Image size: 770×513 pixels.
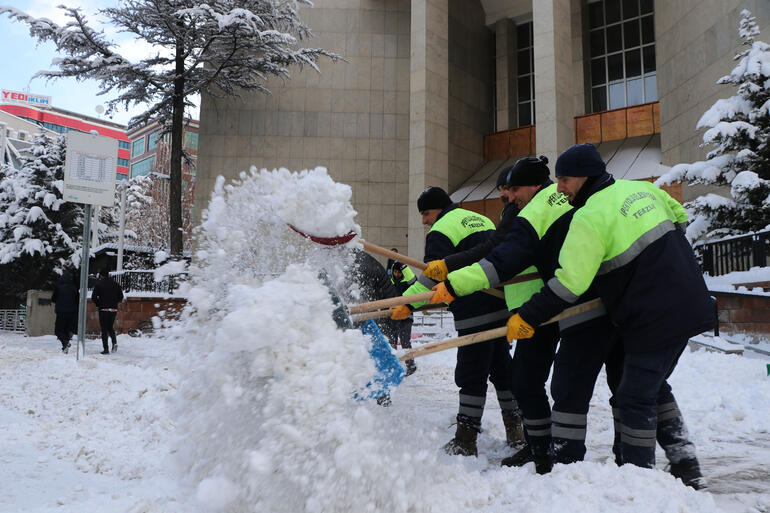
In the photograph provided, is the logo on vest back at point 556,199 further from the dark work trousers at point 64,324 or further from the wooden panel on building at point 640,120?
the wooden panel on building at point 640,120

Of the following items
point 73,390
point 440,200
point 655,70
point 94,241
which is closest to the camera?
point 440,200

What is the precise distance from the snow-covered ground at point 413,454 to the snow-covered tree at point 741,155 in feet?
15.9

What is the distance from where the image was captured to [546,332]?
328 cm

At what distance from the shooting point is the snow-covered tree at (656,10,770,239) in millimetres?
10195

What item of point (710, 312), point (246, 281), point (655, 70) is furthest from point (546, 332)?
point (655, 70)

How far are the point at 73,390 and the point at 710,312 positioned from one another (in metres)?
5.88

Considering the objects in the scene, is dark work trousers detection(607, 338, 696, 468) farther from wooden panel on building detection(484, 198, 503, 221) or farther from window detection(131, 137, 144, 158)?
window detection(131, 137, 144, 158)

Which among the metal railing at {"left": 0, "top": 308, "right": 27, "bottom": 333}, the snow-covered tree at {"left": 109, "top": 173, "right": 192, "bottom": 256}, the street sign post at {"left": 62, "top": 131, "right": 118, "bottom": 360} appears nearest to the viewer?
the street sign post at {"left": 62, "top": 131, "right": 118, "bottom": 360}

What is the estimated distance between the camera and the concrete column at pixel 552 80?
15500 millimetres

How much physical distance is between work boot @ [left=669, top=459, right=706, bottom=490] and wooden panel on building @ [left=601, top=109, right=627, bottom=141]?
17097 mm

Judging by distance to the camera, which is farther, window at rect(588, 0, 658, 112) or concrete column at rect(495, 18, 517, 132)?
concrete column at rect(495, 18, 517, 132)

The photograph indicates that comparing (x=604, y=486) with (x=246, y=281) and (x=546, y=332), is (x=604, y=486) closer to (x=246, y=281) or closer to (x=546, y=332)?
(x=546, y=332)

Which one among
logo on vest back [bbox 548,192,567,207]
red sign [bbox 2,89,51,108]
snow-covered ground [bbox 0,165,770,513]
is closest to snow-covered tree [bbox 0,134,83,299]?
snow-covered ground [bbox 0,165,770,513]

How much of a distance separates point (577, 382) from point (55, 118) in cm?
11840
